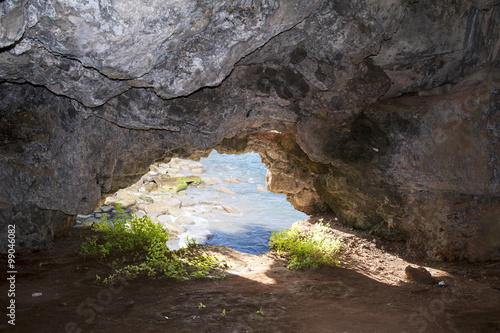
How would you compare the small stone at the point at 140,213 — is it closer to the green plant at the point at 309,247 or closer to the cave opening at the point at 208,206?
the cave opening at the point at 208,206

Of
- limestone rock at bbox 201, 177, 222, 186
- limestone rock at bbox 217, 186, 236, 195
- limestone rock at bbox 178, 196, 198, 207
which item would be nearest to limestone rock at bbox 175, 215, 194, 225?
limestone rock at bbox 178, 196, 198, 207

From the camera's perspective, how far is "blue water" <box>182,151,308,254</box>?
42.4ft

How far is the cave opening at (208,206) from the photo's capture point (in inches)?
512

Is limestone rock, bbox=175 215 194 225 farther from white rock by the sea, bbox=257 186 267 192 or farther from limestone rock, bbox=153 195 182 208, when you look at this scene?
white rock by the sea, bbox=257 186 267 192

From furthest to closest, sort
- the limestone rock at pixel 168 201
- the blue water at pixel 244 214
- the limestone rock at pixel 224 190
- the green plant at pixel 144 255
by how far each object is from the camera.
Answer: the limestone rock at pixel 224 190 → the limestone rock at pixel 168 201 → the blue water at pixel 244 214 → the green plant at pixel 144 255

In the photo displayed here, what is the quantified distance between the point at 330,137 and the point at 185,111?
2.94 meters

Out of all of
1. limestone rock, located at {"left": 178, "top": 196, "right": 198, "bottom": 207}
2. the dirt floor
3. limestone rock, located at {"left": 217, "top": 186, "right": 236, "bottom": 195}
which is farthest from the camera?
limestone rock, located at {"left": 217, "top": 186, "right": 236, "bottom": 195}

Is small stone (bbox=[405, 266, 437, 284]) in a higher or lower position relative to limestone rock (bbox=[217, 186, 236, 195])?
higher

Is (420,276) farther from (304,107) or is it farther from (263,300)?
(304,107)

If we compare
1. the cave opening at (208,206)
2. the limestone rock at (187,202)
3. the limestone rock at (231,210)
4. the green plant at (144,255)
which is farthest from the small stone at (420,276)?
the limestone rock at (187,202)

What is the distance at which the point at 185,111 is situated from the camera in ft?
19.1

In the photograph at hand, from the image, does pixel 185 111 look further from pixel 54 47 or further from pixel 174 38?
pixel 54 47

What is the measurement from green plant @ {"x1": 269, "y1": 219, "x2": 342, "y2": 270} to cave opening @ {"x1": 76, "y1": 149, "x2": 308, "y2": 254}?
343 centimetres

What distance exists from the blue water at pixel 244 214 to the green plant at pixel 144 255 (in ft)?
15.3
